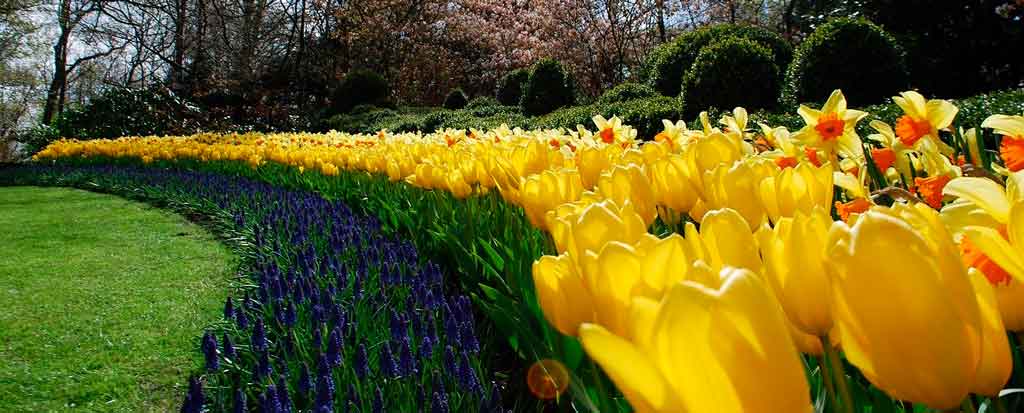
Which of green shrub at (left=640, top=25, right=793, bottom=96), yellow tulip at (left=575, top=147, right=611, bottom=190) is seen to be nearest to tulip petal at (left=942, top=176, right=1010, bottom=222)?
yellow tulip at (left=575, top=147, right=611, bottom=190)

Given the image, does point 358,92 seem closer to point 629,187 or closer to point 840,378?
point 629,187

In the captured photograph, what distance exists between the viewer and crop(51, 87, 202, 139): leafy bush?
17719 millimetres

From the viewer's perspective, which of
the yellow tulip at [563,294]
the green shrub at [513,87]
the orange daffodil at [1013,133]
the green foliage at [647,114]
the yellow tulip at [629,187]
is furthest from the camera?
the green shrub at [513,87]

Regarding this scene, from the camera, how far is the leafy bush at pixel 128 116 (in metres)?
17.7

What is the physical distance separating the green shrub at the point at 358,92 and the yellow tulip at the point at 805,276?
21.0 metres

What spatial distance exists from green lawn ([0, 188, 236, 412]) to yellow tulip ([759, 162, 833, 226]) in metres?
2.20

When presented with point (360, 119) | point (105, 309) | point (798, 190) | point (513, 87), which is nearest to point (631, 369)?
point (798, 190)

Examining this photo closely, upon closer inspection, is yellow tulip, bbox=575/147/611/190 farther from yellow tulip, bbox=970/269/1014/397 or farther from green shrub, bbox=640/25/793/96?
green shrub, bbox=640/25/793/96

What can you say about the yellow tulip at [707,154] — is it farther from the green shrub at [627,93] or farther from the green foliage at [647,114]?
the green shrub at [627,93]

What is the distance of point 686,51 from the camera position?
415 inches

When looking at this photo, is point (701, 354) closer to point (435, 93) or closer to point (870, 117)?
point (870, 117)

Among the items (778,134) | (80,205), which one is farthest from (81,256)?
(778,134)

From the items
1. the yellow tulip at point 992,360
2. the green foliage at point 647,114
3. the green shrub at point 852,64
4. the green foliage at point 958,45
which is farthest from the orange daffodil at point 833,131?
the green foliage at point 958,45

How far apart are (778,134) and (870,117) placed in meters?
3.53
